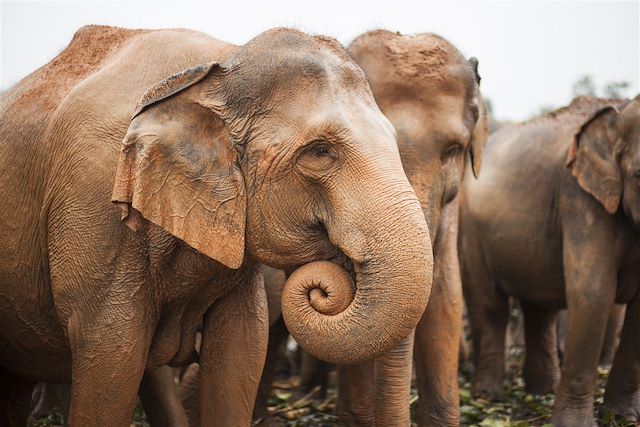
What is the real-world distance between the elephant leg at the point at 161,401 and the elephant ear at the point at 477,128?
1679mm

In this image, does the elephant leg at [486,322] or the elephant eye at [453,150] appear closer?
the elephant eye at [453,150]

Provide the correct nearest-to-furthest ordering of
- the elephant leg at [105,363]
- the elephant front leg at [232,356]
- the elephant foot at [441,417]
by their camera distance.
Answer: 1. the elephant leg at [105,363]
2. the elephant front leg at [232,356]
3. the elephant foot at [441,417]

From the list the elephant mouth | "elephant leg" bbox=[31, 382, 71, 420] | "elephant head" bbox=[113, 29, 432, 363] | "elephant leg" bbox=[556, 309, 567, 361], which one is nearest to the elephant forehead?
"elephant head" bbox=[113, 29, 432, 363]

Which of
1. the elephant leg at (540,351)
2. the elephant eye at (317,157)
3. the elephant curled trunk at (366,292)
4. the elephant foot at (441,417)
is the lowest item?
the elephant leg at (540,351)

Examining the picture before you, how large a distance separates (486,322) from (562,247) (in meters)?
1.09

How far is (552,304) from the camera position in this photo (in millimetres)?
7781

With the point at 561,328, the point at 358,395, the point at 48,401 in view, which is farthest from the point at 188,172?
the point at 561,328

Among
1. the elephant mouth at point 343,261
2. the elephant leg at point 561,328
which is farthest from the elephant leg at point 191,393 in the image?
the elephant leg at point 561,328

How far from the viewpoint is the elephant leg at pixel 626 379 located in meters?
6.72

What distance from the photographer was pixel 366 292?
3721mm

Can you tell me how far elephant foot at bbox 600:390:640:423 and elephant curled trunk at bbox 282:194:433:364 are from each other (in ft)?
10.7

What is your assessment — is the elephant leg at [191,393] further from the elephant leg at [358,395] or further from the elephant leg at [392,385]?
the elephant leg at [392,385]

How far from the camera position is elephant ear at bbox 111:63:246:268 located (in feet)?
12.8

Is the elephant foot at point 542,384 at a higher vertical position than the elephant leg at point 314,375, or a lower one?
lower
